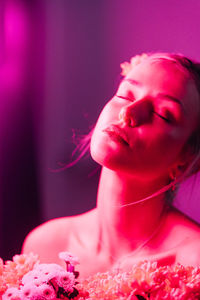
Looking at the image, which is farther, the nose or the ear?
the ear

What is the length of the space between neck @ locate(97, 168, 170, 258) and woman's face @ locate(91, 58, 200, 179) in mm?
73

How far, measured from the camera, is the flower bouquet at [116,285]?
1019mm

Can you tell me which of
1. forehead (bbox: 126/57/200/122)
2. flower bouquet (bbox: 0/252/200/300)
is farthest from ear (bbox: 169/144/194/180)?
flower bouquet (bbox: 0/252/200/300)

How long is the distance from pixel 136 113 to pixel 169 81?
15cm

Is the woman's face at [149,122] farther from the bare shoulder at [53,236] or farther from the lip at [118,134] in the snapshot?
the bare shoulder at [53,236]

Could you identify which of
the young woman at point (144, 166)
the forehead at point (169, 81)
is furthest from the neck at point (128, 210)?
the forehead at point (169, 81)

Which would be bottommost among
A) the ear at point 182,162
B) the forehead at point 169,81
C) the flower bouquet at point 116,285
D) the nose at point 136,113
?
the flower bouquet at point 116,285

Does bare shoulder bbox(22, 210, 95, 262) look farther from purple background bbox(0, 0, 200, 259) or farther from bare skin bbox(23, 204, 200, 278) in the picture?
purple background bbox(0, 0, 200, 259)

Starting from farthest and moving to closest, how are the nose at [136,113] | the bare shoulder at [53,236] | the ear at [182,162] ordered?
the bare shoulder at [53,236] < the ear at [182,162] < the nose at [136,113]

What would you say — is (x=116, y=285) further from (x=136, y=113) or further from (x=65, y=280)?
(x=136, y=113)

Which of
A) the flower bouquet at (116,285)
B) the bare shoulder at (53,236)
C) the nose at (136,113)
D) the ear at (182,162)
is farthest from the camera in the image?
the bare shoulder at (53,236)

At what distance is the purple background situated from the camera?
1.45m

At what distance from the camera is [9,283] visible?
Result: 1.18 meters

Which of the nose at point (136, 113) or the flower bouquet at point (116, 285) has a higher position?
the nose at point (136, 113)
